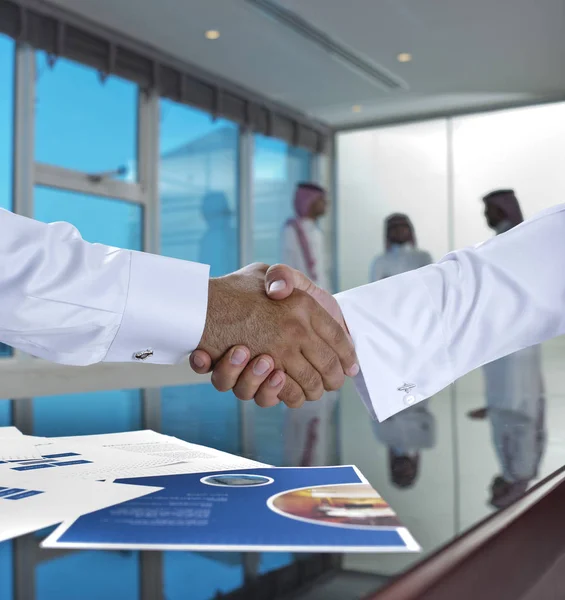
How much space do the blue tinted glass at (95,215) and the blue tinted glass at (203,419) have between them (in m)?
3.25

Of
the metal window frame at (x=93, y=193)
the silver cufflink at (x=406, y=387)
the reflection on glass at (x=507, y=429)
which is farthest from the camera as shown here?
the metal window frame at (x=93, y=193)

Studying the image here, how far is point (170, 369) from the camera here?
4641 mm

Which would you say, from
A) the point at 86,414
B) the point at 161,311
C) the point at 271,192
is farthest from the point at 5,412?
the point at 271,192

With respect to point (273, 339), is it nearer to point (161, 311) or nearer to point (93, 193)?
point (161, 311)

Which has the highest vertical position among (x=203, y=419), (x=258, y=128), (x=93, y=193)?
(x=258, y=128)

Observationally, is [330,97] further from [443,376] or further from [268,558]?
[268,558]

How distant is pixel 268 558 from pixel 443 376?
687 millimetres

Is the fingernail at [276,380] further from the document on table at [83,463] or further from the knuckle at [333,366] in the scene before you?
the document on table at [83,463]

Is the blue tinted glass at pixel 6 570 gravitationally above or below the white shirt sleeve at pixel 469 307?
below

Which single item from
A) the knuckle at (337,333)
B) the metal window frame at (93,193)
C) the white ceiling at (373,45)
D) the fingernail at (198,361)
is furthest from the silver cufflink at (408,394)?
the white ceiling at (373,45)

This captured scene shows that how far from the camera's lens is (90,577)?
0.89ft

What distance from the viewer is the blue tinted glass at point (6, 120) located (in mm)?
3922

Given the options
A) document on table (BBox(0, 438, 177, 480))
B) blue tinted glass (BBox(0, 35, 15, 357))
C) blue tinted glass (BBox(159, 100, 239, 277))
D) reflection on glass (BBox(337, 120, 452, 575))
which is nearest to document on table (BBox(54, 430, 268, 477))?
document on table (BBox(0, 438, 177, 480))

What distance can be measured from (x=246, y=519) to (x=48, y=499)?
12cm
